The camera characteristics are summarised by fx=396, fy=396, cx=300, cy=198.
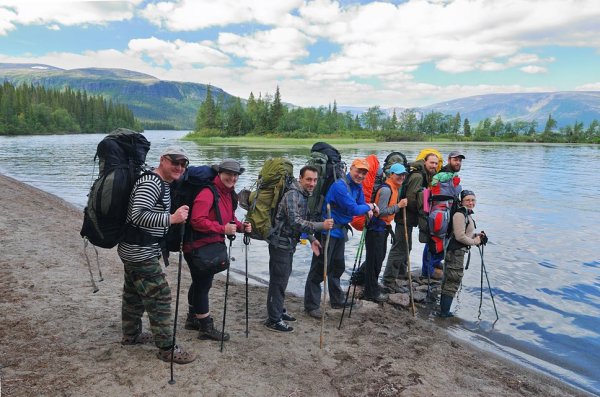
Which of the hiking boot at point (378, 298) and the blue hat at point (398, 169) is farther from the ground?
the blue hat at point (398, 169)

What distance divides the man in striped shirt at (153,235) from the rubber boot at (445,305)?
4.88m

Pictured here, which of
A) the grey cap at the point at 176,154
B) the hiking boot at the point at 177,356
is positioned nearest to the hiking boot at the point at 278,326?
the hiking boot at the point at 177,356

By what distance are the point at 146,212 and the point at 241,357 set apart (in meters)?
2.44

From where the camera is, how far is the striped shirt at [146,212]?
4.36 m

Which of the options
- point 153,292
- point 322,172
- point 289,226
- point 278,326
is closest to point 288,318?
point 278,326

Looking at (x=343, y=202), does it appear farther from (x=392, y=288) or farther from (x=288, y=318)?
(x=392, y=288)

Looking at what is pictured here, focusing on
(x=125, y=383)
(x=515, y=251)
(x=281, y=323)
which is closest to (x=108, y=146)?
(x=125, y=383)

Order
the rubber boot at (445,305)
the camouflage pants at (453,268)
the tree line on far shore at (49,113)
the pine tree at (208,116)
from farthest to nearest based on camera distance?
the pine tree at (208,116), the tree line on far shore at (49,113), the rubber boot at (445,305), the camouflage pants at (453,268)

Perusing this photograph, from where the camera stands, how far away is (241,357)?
541 cm

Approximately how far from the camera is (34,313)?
632cm

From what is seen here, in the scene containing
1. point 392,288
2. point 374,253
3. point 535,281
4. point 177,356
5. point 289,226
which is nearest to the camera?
point 177,356

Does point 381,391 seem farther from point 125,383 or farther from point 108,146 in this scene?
point 108,146

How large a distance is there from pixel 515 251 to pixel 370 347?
882 centimetres

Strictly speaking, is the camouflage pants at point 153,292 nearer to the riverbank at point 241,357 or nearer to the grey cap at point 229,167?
the riverbank at point 241,357
